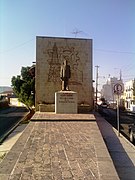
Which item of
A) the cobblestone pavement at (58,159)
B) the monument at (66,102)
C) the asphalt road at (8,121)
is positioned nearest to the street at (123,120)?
the monument at (66,102)

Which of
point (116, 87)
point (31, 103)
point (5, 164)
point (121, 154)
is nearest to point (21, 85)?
point (31, 103)

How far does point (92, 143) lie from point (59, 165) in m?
2.25

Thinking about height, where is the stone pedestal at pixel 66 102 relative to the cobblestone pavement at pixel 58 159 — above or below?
above

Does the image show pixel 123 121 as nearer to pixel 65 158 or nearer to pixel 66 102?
pixel 66 102

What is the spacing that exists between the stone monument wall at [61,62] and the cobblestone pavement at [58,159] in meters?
15.0

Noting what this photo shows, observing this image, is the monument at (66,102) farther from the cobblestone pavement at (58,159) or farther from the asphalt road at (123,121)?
the cobblestone pavement at (58,159)

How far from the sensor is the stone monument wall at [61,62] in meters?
24.2

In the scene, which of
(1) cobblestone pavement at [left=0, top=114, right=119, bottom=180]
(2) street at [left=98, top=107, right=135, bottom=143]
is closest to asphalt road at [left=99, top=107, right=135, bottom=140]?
(2) street at [left=98, top=107, right=135, bottom=143]

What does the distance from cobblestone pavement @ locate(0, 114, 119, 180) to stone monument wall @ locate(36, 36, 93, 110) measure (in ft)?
49.3

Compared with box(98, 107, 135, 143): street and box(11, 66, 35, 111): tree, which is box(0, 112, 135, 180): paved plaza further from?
box(11, 66, 35, 111): tree

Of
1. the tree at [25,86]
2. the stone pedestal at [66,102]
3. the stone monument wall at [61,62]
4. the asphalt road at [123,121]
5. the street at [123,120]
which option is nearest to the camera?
the stone pedestal at [66,102]

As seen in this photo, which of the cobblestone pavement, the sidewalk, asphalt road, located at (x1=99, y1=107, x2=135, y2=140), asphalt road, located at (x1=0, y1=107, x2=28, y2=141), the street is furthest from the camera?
asphalt road, located at (x1=0, y1=107, x2=28, y2=141)

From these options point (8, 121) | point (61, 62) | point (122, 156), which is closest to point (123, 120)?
point (61, 62)

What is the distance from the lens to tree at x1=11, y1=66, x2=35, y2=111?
101 ft
